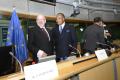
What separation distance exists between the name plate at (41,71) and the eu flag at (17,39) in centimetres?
171

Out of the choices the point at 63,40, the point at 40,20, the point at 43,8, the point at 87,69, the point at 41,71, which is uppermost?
the point at 43,8

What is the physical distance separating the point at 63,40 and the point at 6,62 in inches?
65.7

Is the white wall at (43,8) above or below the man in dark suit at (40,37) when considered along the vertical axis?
above

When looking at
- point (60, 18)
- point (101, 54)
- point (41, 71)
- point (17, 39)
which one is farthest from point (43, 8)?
point (41, 71)

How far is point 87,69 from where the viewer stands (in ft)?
7.43

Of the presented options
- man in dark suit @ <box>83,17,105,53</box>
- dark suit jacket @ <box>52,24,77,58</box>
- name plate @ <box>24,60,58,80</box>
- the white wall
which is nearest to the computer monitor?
name plate @ <box>24,60,58,80</box>

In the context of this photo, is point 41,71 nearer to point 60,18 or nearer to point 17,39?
point 60,18

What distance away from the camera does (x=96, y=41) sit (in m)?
3.72

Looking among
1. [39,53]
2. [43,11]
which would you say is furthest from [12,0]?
[39,53]

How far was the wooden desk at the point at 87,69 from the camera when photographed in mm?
1883

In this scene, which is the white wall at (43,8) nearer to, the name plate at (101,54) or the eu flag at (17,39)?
the eu flag at (17,39)

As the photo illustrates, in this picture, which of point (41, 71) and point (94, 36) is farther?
point (94, 36)

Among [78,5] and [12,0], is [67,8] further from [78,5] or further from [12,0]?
[12,0]

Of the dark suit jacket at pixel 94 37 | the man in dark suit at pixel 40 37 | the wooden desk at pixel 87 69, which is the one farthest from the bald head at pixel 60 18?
the wooden desk at pixel 87 69
